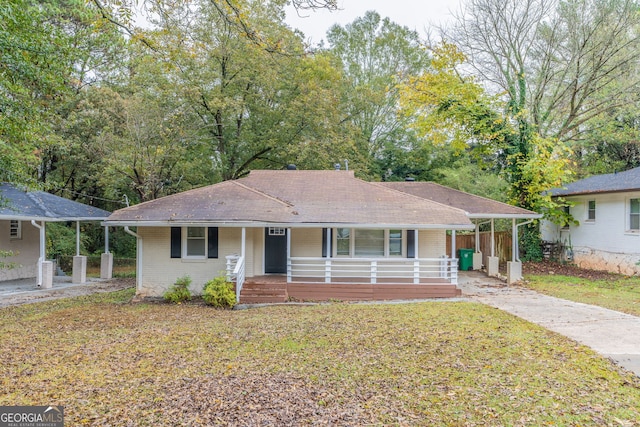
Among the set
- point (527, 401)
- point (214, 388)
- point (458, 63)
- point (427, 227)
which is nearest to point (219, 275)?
point (427, 227)

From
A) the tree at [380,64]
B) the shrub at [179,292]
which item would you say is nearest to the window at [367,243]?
the shrub at [179,292]

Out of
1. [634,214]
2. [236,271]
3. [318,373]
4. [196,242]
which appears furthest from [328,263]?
[634,214]

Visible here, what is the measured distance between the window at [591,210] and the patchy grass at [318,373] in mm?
12664

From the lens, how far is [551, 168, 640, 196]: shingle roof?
52.0ft

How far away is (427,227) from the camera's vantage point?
12219mm

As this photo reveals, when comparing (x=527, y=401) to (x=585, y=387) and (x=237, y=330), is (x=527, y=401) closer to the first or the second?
(x=585, y=387)

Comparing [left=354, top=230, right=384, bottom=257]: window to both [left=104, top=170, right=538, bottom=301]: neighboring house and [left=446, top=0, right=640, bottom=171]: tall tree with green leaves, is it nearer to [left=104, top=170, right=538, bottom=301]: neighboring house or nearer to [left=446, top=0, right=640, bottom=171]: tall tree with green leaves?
[left=104, top=170, right=538, bottom=301]: neighboring house

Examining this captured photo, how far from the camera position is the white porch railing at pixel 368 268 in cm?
1212

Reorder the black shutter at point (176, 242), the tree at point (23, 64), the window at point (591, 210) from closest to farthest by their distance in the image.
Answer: the tree at point (23, 64)
the black shutter at point (176, 242)
the window at point (591, 210)

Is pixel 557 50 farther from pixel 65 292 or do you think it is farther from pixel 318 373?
pixel 65 292

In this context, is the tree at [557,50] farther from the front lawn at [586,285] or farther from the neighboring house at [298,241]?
the neighboring house at [298,241]

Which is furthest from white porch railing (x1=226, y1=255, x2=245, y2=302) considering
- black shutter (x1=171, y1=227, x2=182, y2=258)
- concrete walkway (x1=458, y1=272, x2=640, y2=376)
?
concrete walkway (x1=458, y1=272, x2=640, y2=376)

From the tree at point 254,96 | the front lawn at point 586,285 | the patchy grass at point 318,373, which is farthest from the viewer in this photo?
the tree at point 254,96

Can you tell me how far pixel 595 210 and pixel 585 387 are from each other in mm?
15955
